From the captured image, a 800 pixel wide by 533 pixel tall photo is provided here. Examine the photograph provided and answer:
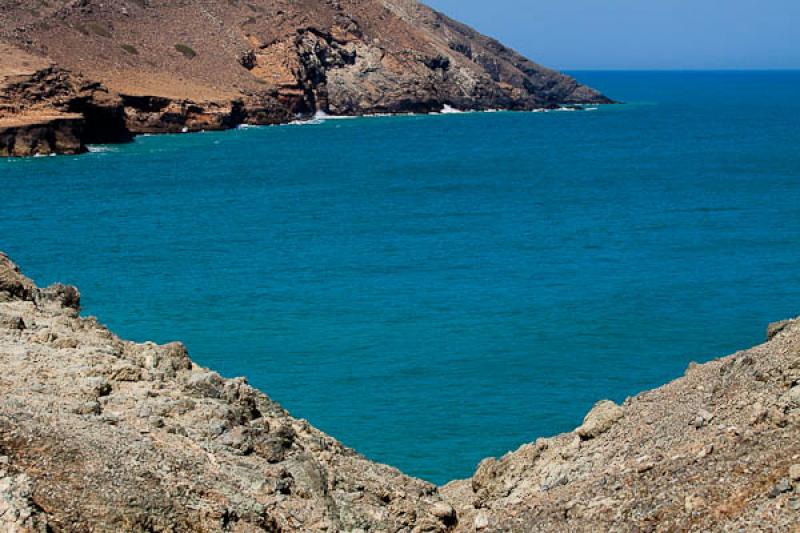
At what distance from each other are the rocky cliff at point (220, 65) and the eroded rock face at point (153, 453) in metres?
71.2

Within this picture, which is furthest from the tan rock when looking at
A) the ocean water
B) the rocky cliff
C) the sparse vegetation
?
the sparse vegetation

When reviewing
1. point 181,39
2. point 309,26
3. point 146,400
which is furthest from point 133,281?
point 309,26

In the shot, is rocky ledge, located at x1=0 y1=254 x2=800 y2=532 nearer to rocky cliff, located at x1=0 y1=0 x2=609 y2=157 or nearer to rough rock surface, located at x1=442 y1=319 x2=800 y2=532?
rough rock surface, located at x1=442 y1=319 x2=800 y2=532

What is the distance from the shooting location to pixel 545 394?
25.8m

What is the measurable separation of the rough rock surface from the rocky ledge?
0.09ft

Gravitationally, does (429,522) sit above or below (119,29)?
below

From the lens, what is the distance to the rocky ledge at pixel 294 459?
10633 millimetres

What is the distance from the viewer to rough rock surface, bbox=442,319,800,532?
10.9 meters

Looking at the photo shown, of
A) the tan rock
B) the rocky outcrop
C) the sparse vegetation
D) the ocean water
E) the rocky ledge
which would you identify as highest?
the sparse vegetation

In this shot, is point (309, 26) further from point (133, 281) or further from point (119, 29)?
point (133, 281)

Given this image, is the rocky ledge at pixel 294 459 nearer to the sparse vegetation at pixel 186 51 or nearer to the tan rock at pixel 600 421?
the tan rock at pixel 600 421

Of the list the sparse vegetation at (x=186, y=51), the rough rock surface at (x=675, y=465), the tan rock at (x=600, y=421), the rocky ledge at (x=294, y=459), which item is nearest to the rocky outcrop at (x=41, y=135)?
the sparse vegetation at (x=186, y=51)

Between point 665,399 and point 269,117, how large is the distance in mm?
104946

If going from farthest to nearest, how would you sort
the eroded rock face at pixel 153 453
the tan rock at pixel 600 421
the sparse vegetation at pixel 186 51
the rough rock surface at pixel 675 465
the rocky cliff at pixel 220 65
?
the sparse vegetation at pixel 186 51 < the rocky cliff at pixel 220 65 < the tan rock at pixel 600 421 < the rough rock surface at pixel 675 465 < the eroded rock face at pixel 153 453
